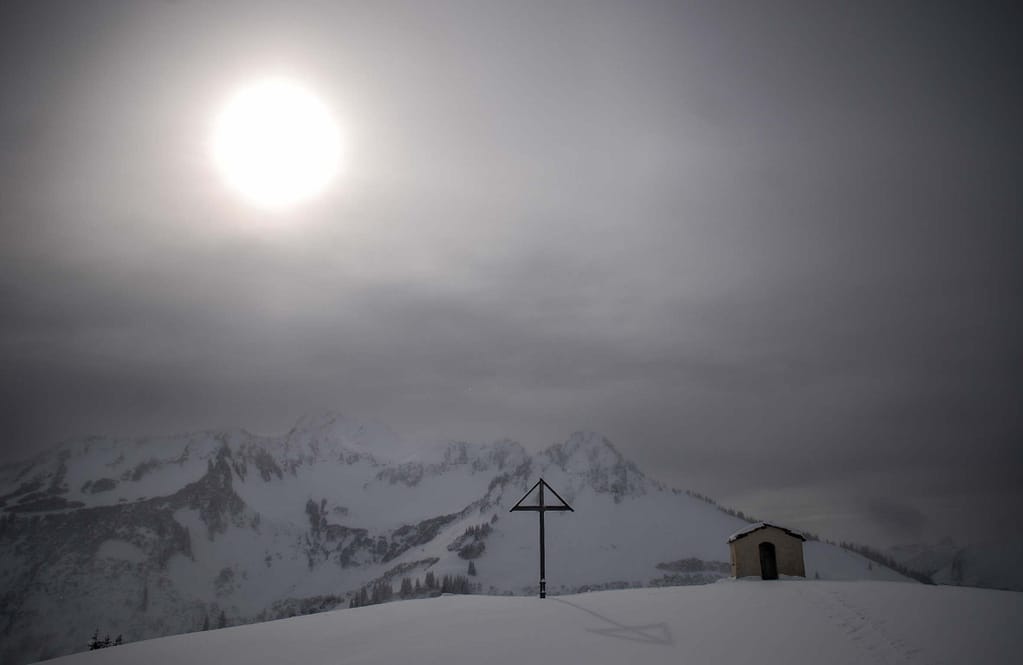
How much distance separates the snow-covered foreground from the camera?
16.7 meters

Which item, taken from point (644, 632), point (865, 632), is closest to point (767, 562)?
point (865, 632)

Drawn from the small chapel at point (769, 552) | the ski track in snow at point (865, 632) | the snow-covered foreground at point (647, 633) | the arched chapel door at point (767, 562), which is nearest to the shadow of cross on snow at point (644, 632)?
the snow-covered foreground at point (647, 633)

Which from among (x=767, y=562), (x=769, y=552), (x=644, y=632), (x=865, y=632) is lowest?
(x=767, y=562)

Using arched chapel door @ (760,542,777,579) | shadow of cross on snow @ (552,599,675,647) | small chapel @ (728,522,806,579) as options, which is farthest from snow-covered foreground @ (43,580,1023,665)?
small chapel @ (728,522,806,579)

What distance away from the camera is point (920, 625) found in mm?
19359

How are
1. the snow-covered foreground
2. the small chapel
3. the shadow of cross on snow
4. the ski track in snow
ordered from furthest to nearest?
the small chapel → the shadow of cross on snow → the snow-covered foreground → the ski track in snow

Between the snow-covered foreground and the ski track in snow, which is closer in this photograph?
the ski track in snow

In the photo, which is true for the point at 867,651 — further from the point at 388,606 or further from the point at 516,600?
the point at 388,606

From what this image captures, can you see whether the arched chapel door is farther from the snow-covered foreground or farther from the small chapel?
the snow-covered foreground

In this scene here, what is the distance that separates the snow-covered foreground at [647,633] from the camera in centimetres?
1670

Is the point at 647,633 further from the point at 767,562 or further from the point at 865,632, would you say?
the point at 767,562

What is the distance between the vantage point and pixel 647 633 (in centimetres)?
1948

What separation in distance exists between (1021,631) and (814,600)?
8140 millimetres

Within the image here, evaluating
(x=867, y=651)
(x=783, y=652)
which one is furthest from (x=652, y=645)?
(x=867, y=651)
